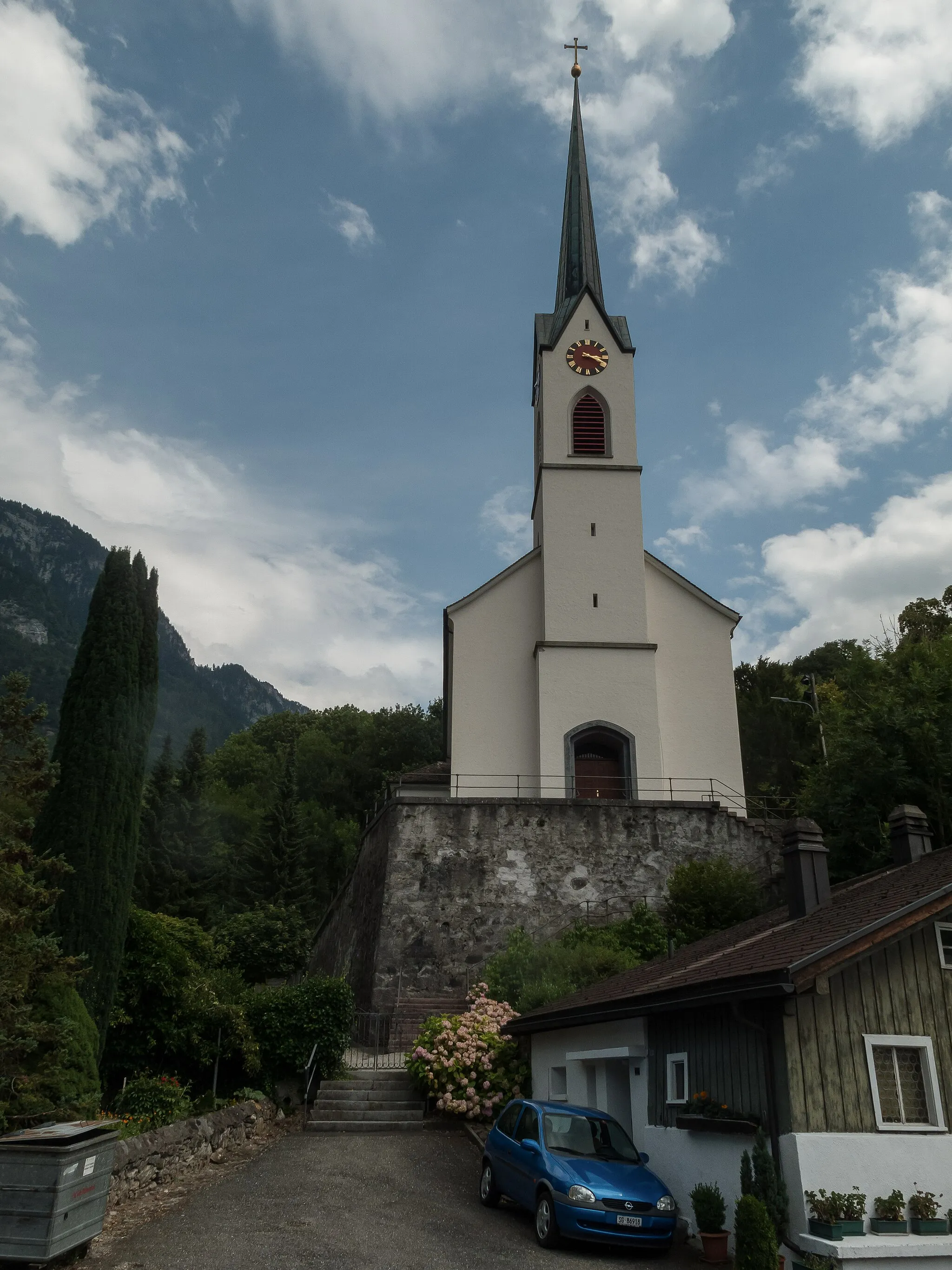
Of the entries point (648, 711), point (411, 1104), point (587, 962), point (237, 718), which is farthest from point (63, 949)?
point (237, 718)

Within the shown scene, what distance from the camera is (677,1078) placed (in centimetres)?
1098

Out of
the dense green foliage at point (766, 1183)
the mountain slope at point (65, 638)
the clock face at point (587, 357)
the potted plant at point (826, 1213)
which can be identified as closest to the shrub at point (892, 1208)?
the potted plant at point (826, 1213)

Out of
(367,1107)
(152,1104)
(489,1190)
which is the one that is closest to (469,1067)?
(367,1107)

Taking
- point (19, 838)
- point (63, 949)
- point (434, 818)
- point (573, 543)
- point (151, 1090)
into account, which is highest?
point (573, 543)

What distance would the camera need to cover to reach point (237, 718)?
6668 inches

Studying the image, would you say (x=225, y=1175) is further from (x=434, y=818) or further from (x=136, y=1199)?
(x=434, y=818)

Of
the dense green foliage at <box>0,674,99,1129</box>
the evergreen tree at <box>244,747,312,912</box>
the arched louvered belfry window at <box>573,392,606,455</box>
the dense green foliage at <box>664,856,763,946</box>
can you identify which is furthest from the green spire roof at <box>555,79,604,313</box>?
the dense green foliage at <box>0,674,99,1129</box>

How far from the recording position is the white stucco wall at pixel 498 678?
27.8 m

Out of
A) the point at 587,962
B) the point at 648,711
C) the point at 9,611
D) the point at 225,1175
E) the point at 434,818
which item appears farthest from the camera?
the point at 9,611

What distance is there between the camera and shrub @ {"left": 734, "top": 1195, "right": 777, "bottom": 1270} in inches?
316

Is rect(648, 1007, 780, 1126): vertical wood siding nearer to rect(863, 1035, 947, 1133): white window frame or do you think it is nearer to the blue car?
the blue car

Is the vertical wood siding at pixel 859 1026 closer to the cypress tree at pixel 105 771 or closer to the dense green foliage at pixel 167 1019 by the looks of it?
the cypress tree at pixel 105 771

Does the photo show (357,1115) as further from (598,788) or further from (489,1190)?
(598,788)

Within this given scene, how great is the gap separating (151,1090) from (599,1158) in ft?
19.6
